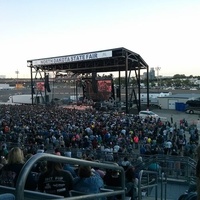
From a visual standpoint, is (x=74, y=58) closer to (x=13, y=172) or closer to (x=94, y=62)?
(x=94, y=62)

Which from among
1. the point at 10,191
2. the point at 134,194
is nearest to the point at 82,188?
the point at 10,191

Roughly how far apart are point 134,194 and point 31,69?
46.1 metres

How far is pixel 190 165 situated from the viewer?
9.21 meters

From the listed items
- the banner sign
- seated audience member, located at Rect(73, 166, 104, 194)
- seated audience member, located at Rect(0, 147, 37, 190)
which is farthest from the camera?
the banner sign

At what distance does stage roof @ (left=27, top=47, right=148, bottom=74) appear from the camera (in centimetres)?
3941

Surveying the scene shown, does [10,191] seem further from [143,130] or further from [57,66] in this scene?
[57,66]

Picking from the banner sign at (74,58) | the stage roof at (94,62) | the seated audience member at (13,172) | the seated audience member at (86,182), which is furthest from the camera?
the banner sign at (74,58)

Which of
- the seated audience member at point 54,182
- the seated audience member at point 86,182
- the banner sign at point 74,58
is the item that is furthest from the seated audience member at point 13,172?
the banner sign at point 74,58

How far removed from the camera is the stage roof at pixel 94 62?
129 feet

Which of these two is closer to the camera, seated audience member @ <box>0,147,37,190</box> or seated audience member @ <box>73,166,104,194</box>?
seated audience member @ <box>0,147,37,190</box>

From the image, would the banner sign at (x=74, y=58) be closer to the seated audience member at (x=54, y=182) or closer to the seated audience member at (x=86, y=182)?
the seated audience member at (x=86, y=182)

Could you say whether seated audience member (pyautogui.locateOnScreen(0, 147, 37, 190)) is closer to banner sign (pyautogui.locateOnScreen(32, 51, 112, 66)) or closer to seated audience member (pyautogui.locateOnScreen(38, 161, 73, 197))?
seated audience member (pyautogui.locateOnScreen(38, 161, 73, 197))

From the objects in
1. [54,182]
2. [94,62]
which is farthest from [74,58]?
[54,182]

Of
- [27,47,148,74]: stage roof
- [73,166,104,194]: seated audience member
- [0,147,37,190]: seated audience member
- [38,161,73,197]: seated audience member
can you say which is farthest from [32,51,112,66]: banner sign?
[38,161,73,197]: seated audience member
